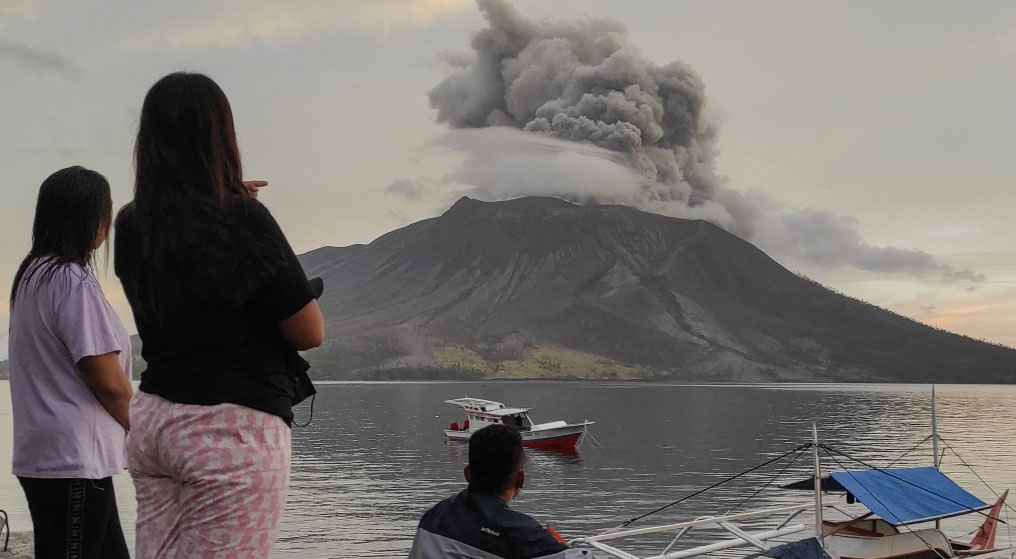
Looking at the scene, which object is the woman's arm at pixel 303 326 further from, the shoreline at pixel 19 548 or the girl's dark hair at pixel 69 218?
the shoreline at pixel 19 548

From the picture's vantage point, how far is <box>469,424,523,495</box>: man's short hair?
13.9 ft

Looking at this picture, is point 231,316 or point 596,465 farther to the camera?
point 596,465

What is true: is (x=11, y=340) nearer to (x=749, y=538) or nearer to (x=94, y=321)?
(x=94, y=321)

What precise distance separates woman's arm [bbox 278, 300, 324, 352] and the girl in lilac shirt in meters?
1.16

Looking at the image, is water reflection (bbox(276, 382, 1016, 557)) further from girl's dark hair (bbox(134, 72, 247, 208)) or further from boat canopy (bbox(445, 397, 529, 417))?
girl's dark hair (bbox(134, 72, 247, 208))

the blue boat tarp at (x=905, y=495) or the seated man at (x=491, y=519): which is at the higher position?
the seated man at (x=491, y=519)

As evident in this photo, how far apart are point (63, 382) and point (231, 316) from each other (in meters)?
1.36

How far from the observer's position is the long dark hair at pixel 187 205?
265 centimetres

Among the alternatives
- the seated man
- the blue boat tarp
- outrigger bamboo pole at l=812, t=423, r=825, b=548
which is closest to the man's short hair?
the seated man

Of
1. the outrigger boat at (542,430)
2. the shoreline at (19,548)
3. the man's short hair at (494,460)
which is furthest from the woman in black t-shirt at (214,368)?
the outrigger boat at (542,430)

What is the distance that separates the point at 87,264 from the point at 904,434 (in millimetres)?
98690

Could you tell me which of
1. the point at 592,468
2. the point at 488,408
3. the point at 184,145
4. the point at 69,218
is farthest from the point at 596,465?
the point at 184,145

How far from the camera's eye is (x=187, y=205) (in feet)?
9.12

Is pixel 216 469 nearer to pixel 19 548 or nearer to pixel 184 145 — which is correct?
pixel 184 145
